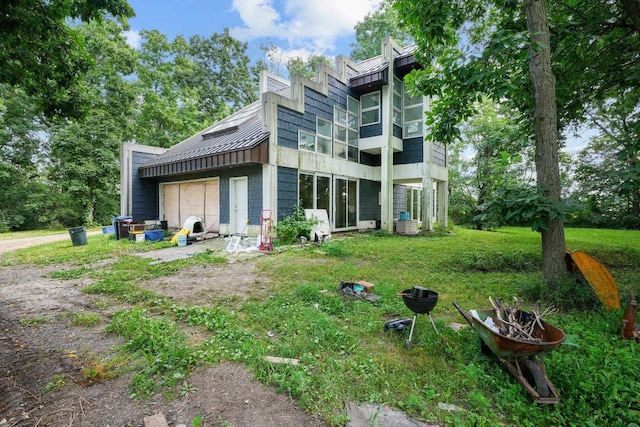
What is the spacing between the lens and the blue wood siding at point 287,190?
9.00 m

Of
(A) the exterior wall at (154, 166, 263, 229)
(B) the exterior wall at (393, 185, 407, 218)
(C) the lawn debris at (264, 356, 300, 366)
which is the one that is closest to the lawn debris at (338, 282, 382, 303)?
(C) the lawn debris at (264, 356, 300, 366)

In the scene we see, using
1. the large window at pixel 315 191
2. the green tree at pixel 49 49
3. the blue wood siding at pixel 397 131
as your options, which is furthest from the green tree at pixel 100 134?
the blue wood siding at pixel 397 131

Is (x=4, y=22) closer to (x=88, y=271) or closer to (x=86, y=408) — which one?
(x=88, y=271)

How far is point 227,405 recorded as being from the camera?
1910mm

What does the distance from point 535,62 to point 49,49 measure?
7.39 metres

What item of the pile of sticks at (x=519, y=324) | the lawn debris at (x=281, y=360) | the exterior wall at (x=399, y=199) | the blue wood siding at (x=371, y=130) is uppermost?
the blue wood siding at (x=371, y=130)

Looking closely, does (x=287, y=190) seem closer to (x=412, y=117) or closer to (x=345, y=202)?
(x=345, y=202)

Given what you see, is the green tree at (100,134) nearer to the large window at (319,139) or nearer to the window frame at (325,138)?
the large window at (319,139)

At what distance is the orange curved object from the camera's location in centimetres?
332

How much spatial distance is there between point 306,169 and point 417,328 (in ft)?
24.8

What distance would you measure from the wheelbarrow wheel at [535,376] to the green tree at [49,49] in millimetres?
6624

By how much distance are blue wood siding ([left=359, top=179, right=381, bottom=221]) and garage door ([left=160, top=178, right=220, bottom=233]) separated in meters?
6.10

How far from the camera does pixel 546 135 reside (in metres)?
3.99

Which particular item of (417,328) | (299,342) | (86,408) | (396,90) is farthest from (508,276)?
(396,90)
